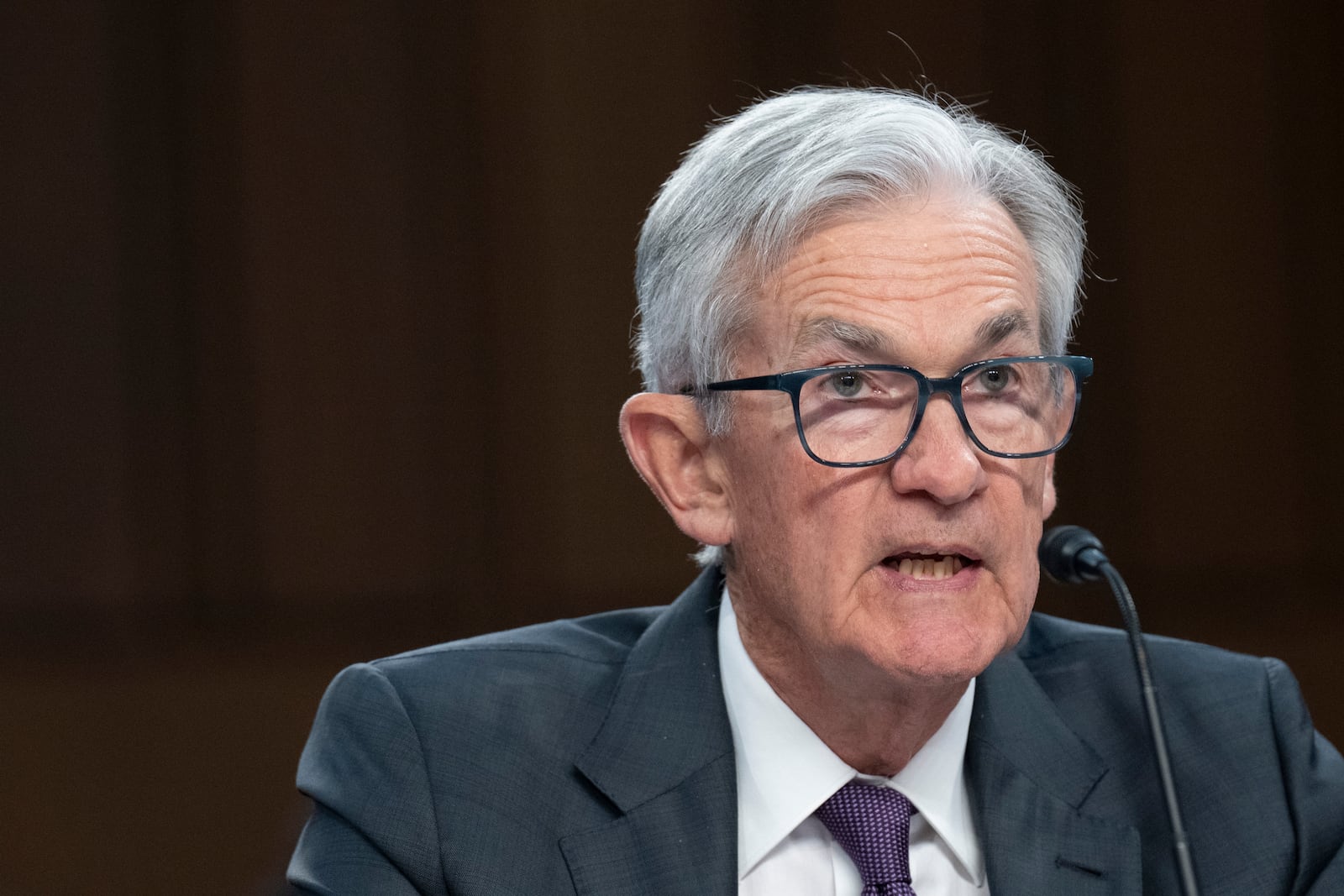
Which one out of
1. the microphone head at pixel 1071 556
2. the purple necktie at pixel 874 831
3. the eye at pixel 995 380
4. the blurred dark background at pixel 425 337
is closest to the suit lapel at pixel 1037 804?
the purple necktie at pixel 874 831

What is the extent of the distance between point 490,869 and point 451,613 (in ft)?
6.09

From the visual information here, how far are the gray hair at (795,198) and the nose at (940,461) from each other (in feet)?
0.78

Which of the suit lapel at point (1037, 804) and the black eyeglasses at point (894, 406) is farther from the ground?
the black eyeglasses at point (894, 406)

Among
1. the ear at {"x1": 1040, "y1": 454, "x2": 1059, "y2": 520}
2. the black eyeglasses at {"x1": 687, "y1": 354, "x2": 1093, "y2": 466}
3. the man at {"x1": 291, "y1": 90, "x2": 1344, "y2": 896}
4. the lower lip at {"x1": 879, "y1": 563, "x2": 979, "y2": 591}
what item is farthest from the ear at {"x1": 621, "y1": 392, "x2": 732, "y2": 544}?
the ear at {"x1": 1040, "y1": 454, "x2": 1059, "y2": 520}

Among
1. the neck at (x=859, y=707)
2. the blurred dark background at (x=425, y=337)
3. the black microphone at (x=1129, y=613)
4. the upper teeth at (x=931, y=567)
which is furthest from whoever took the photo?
the blurred dark background at (x=425, y=337)

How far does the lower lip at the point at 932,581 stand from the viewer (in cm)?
141

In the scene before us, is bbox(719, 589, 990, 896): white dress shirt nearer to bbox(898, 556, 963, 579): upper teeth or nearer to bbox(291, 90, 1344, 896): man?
bbox(291, 90, 1344, 896): man

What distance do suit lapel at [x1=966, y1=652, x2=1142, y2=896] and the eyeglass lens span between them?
14.7 inches

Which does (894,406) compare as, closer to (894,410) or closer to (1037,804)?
(894,410)

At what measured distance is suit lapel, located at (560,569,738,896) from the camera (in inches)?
58.7

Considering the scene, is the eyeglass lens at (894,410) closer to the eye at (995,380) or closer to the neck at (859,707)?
the eye at (995,380)

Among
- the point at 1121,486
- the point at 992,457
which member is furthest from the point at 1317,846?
the point at 1121,486

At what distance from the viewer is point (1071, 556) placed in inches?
60.9

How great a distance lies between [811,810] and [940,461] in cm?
44
